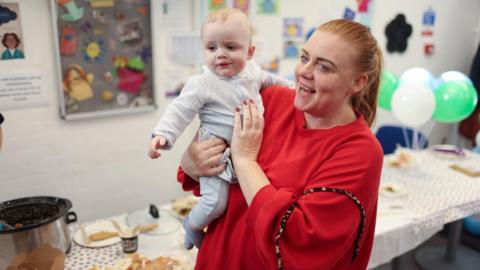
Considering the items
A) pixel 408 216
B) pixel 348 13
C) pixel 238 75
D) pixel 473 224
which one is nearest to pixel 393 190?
pixel 408 216

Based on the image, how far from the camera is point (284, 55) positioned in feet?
11.7

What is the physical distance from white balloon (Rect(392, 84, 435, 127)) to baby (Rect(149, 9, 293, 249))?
187 centimetres

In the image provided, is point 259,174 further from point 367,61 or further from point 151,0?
point 151,0

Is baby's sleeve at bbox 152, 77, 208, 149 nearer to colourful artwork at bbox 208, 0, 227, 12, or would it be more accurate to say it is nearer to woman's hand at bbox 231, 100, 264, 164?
woman's hand at bbox 231, 100, 264, 164

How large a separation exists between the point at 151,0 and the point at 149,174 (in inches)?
50.4

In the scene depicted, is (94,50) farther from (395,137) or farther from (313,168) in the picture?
(395,137)

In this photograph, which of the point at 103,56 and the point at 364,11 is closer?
the point at 103,56

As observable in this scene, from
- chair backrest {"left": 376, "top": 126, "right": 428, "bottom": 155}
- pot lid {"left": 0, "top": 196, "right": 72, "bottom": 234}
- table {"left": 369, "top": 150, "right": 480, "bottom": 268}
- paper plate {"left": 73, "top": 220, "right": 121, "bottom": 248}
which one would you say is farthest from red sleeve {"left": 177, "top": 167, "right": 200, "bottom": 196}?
chair backrest {"left": 376, "top": 126, "right": 428, "bottom": 155}

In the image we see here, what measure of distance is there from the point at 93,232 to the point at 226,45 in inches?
49.8

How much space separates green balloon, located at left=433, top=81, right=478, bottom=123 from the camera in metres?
2.95

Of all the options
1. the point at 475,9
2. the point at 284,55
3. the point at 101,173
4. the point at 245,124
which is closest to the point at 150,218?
the point at 101,173

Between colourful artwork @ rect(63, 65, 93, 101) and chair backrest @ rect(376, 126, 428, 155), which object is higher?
colourful artwork @ rect(63, 65, 93, 101)

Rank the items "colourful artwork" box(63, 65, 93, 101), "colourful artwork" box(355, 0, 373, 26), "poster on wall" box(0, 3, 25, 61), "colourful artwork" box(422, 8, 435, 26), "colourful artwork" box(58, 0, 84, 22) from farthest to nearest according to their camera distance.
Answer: "colourful artwork" box(422, 8, 435, 26)
"colourful artwork" box(355, 0, 373, 26)
"colourful artwork" box(63, 65, 93, 101)
"colourful artwork" box(58, 0, 84, 22)
"poster on wall" box(0, 3, 25, 61)

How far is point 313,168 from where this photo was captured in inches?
41.6
